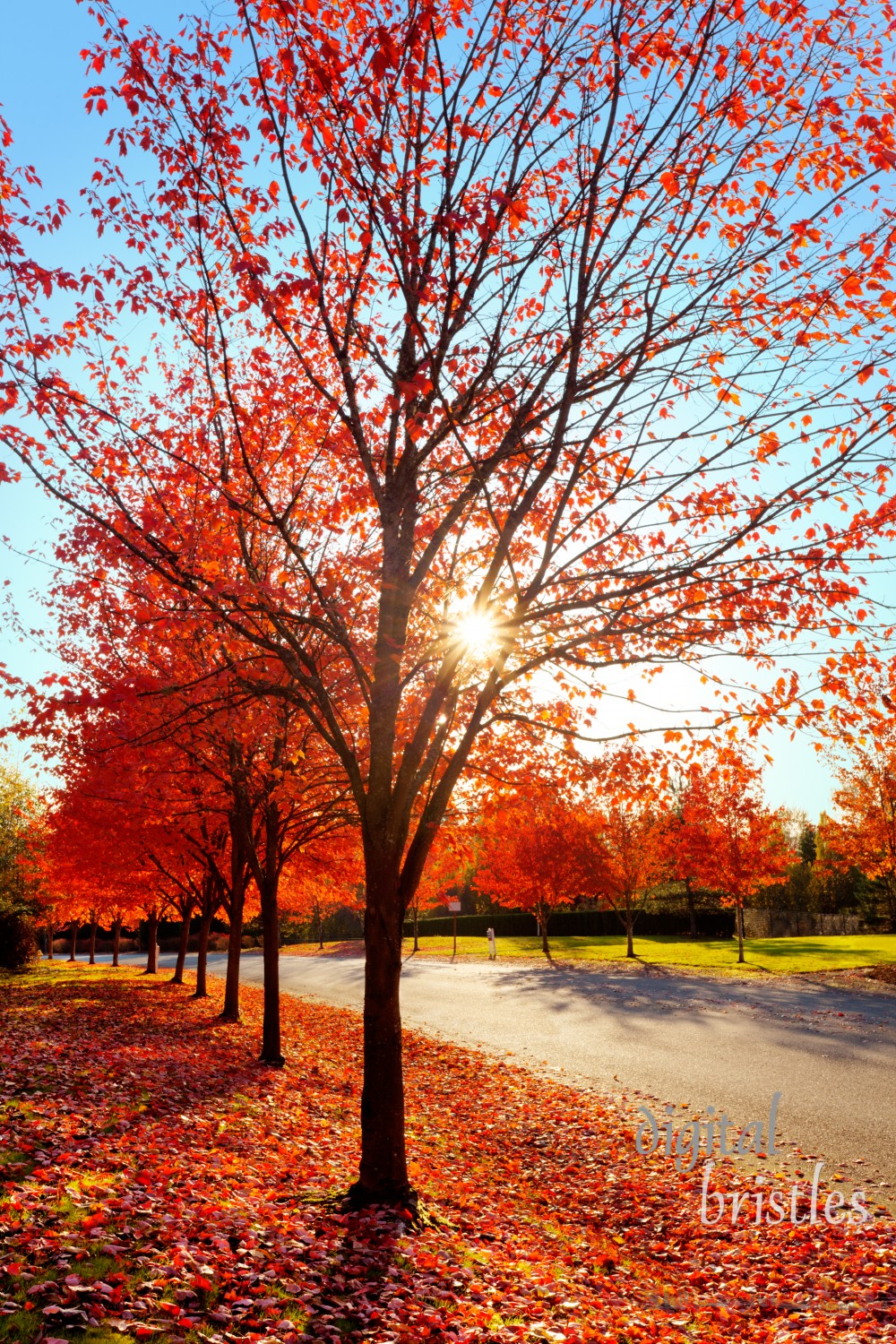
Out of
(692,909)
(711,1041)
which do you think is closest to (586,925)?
(692,909)

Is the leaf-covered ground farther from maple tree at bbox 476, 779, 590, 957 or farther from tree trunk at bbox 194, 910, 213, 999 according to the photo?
maple tree at bbox 476, 779, 590, 957

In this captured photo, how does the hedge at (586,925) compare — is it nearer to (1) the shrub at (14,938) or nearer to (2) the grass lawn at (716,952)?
(2) the grass lawn at (716,952)

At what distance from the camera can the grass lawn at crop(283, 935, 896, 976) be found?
27.6m

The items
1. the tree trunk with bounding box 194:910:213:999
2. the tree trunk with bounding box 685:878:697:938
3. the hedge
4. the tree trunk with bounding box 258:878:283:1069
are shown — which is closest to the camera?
the tree trunk with bounding box 258:878:283:1069

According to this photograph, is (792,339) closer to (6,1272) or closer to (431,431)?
(431,431)

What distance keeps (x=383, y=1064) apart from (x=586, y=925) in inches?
1865

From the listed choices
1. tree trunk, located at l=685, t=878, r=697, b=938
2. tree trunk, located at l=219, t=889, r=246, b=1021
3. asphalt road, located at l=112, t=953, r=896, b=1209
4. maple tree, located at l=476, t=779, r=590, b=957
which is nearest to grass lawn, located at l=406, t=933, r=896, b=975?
tree trunk, located at l=685, t=878, r=697, b=938

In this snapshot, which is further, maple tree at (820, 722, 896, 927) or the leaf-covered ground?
maple tree at (820, 722, 896, 927)

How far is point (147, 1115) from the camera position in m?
7.89

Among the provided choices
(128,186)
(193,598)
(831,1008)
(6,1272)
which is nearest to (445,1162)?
(6,1272)

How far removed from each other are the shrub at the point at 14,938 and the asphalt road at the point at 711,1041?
9105 mm

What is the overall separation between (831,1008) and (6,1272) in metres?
17.2

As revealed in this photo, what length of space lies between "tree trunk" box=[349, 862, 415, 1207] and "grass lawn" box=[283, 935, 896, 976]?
2244 centimetres

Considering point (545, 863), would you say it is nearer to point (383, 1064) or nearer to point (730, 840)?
point (730, 840)
